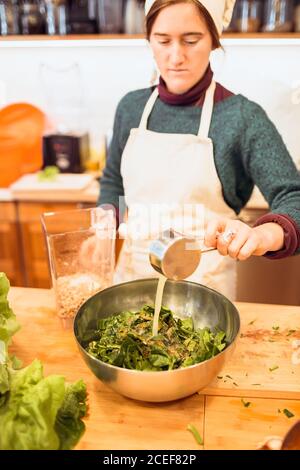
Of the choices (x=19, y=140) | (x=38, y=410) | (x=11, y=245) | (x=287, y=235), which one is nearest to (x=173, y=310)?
(x=287, y=235)

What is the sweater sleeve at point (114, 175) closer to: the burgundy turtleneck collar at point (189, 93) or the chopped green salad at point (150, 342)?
the burgundy turtleneck collar at point (189, 93)

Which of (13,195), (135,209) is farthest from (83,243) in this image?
(13,195)

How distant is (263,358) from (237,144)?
63 centimetres

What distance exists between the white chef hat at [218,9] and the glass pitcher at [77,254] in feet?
1.93

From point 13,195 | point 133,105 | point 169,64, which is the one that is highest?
point 169,64

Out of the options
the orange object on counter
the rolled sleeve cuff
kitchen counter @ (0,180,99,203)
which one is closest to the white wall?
the orange object on counter

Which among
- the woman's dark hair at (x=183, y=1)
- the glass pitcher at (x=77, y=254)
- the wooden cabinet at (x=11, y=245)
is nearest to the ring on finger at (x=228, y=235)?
the glass pitcher at (x=77, y=254)

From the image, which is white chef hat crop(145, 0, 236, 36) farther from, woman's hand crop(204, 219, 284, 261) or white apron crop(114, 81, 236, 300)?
woman's hand crop(204, 219, 284, 261)

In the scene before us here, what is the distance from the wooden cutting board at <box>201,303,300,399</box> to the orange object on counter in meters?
1.60

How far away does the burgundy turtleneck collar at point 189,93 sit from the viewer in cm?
137

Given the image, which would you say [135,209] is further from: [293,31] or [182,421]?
[293,31]

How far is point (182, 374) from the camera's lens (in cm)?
78
